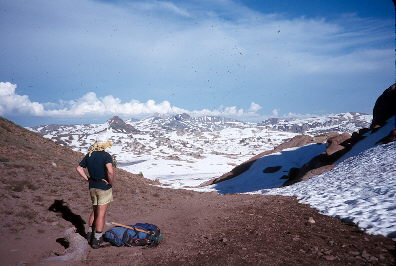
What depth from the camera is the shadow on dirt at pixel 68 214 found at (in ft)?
31.7

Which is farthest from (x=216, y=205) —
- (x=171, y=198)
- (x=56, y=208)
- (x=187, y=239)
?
(x=56, y=208)

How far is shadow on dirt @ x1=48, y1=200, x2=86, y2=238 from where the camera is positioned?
9.66m

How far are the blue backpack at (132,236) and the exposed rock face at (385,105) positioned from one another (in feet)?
137

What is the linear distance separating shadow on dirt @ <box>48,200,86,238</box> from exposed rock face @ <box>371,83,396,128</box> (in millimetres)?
42415

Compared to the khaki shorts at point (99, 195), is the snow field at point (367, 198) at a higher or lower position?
lower

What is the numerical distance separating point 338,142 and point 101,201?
131 feet

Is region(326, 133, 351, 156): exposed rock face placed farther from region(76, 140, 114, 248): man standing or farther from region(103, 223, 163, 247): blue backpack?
region(76, 140, 114, 248): man standing

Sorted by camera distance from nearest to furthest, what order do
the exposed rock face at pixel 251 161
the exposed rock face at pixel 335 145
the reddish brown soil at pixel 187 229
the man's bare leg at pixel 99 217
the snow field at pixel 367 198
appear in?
1. the reddish brown soil at pixel 187 229
2. the man's bare leg at pixel 99 217
3. the snow field at pixel 367 198
4. the exposed rock face at pixel 335 145
5. the exposed rock face at pixel 251 161

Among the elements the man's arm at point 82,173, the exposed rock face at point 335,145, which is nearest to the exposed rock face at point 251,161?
the exposed rock face at point 335,145

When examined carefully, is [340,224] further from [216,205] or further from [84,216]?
[84,216]

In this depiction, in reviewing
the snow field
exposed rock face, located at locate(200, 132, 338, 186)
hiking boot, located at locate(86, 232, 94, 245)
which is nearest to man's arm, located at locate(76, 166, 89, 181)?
hiking boot, located at locate(86, 232, 94, 245)

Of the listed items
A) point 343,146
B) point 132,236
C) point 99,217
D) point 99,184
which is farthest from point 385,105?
point 99,217

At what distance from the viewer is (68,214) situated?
10773 mm

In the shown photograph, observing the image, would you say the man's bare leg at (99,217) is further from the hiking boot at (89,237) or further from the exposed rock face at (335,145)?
the exposed rock face at (335,145)
